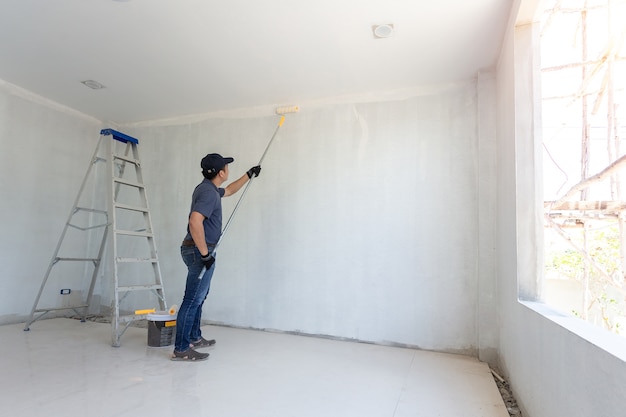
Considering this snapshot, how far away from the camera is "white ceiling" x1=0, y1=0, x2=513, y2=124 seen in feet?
7.73

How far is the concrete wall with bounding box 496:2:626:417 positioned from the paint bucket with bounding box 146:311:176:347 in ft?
7.96

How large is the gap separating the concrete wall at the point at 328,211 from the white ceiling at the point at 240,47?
0.34 m

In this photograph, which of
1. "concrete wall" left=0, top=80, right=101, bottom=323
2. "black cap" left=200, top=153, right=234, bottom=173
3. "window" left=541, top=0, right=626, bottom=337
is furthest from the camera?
"concrete wall" left=0, top=80, right=101, bottom=323

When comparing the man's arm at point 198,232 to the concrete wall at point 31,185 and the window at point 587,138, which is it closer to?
the window at point 587,138

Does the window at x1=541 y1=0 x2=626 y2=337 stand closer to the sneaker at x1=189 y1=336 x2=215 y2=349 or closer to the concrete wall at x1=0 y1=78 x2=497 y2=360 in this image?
the concrete wall at x1=0 y1=78 x2=497 y2=360

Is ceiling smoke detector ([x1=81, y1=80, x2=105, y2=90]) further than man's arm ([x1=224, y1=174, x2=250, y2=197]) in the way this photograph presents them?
Yes

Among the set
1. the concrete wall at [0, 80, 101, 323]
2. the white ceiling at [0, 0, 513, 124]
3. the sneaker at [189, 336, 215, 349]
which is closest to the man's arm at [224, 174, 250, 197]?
the white ceiling at [0, 0, 513, 124]

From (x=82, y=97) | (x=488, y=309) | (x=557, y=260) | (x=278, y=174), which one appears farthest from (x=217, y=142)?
(x=557, y=260)

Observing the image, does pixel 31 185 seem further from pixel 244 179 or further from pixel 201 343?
pixel 201 343

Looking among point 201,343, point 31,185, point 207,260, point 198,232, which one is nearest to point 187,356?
point 201,343

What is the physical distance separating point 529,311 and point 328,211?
78.6 inches

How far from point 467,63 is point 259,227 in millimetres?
2339

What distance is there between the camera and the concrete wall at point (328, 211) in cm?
306

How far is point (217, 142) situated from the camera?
4.08m
